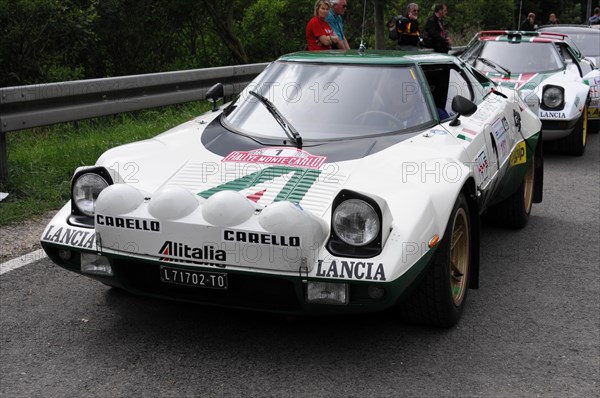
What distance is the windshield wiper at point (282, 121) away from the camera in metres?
4.73

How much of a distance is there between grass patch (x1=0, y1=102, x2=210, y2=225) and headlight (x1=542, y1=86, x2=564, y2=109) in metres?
4.38

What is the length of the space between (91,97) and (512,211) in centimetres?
391

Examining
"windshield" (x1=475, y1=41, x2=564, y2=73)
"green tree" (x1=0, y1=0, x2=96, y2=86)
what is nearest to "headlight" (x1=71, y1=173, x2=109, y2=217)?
"windshield" (x1=475, y1=41, x2=564, y2=73)

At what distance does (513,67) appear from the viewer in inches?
414

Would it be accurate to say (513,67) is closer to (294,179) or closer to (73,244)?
(294,179)

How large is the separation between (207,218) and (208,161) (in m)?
0.82

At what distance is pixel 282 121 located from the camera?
194 inches

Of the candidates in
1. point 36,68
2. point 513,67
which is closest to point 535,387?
point 513,67

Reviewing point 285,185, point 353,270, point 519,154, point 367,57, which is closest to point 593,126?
point 519,154

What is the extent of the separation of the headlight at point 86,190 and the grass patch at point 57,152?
6.88 feet

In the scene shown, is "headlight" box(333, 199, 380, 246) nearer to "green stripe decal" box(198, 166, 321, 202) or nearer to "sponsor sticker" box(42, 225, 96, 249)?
"green stripe decal" box(198, 166, 321, 202)

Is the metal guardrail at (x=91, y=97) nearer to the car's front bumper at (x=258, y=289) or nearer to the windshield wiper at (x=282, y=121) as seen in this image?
the windshield wiper at (x=282, y=121)

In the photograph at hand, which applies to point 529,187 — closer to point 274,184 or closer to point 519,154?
point 519,154

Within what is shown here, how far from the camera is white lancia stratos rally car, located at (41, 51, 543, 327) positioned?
3.70 m
